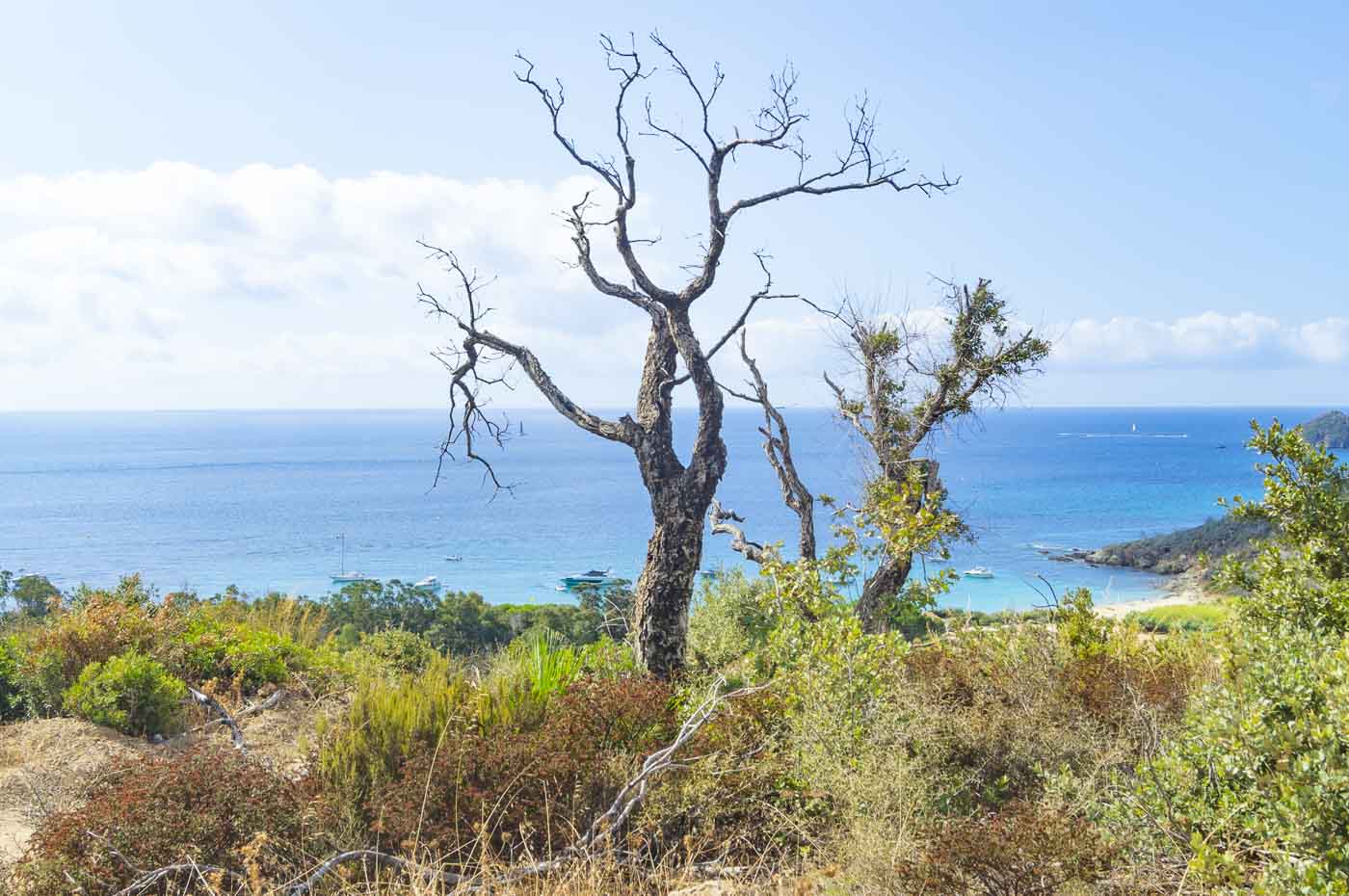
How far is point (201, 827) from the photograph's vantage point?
4098 mm

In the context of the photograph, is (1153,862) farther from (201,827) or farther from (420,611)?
(420,611)

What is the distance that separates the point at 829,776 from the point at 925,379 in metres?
7.74

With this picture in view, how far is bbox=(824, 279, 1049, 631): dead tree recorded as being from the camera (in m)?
10.9

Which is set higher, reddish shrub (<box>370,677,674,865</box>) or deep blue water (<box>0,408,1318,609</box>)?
reddish shrub (<box>370,677,674,865</box>)

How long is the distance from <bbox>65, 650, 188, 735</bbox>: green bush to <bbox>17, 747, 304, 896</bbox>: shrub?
9.84 ft

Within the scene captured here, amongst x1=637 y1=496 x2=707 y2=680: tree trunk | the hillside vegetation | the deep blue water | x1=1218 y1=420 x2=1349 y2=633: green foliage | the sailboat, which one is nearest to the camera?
x1=1218 y1=420 x2=1349 y2=633: green foliage

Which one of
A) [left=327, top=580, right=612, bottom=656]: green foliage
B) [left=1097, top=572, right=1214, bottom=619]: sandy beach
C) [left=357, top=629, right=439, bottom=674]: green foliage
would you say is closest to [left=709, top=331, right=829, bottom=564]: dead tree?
[left=357, top=629, right=439, bottom=674]: green foliage

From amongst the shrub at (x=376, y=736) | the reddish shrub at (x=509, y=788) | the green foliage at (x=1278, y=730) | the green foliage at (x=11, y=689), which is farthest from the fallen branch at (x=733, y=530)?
the green foliage at (x=11, y=689)

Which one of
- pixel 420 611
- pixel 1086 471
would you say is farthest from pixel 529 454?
pixel 420 611

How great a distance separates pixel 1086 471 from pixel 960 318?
116669mm

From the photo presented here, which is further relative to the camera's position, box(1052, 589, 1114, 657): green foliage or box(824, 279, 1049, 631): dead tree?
box(824, 279, 1049, 631): dead tree

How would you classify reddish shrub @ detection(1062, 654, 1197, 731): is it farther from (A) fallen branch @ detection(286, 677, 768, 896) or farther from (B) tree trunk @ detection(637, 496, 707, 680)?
(B) tree trunk @ detection(637, 496, 707, 680)

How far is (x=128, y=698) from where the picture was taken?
721cm

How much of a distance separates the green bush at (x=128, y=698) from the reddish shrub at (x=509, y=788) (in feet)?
12.5
